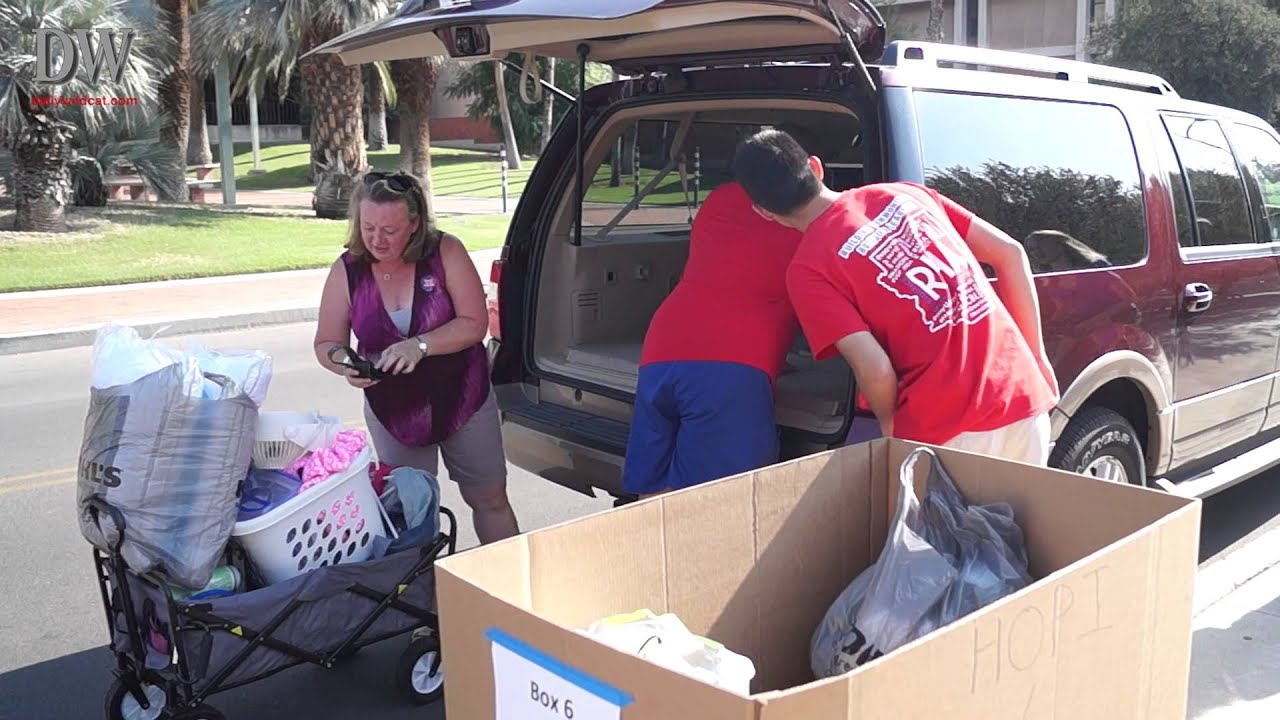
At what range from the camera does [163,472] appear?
3.12 metres

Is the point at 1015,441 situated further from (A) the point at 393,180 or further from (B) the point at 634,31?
(A) the point at 393,180

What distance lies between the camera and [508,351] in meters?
4.91

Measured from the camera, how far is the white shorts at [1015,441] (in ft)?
10.1

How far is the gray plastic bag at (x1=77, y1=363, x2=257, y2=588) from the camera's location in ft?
10.2

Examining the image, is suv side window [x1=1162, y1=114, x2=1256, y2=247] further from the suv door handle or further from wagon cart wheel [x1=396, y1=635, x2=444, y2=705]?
wagon cart wheel [x1=396, y1=635, x2=444, y2=705]

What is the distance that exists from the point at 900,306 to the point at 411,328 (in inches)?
70.0

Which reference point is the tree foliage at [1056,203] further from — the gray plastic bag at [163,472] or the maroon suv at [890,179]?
the gray plastic bag at [163,472]

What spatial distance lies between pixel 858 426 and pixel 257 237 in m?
16.3

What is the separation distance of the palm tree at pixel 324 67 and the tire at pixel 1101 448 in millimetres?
16780

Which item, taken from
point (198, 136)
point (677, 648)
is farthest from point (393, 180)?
point (198, 136)

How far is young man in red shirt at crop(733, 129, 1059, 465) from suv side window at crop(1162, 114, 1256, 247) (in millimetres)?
2120

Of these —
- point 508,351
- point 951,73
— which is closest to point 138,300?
point 508,351

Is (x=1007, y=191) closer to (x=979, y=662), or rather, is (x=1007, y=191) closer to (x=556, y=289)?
(x=556, y=289)

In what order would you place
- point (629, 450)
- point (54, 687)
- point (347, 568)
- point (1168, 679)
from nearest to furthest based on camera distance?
point (1168, 679), point (347, 568), point (629, 450), point (54, 687)
